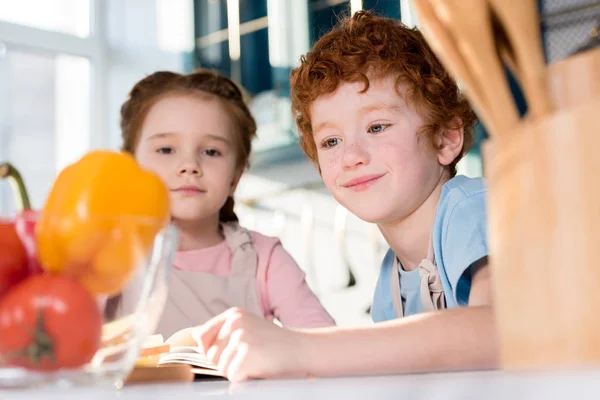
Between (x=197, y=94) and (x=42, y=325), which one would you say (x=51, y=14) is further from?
(x=42, y=325)

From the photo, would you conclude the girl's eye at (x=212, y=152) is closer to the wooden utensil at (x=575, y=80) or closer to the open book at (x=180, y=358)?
the open book at (x=180, y=358)

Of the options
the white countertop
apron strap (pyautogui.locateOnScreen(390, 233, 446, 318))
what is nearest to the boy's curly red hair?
apron strap (pyautogui.locateOnScreen(390, 233, 446, 318))

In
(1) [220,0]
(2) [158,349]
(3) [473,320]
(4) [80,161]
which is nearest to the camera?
(4) [80,161]

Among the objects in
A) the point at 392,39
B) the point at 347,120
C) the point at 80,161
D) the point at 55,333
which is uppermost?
the point at 392,39

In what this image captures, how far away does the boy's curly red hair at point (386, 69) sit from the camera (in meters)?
1.26

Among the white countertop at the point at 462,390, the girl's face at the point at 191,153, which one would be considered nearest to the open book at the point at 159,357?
the white countertop at the point at 462,390

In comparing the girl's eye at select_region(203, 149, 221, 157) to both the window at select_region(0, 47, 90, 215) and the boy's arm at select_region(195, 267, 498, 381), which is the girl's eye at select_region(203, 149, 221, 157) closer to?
the boy's arm at select_region(195, 267, 498, 381)

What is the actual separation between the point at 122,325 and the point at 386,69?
3.02 ft

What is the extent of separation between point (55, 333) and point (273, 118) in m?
2.77

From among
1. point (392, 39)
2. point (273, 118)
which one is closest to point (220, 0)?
point (273, 118)

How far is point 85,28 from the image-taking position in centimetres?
372

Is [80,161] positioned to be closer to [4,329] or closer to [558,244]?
[4,329]

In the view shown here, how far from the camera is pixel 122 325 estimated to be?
1.39 feet

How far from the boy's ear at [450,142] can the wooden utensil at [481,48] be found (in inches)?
37.5
